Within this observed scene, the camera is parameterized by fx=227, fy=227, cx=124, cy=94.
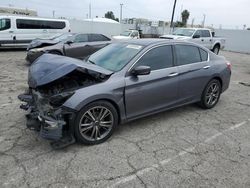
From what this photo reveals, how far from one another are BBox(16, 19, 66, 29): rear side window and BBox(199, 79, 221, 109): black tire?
13.2m

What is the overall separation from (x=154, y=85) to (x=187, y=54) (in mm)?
1179

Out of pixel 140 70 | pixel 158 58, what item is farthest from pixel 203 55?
pixel 140 70

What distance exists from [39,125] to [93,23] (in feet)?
82.2

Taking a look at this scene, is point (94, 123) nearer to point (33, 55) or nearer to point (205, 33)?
point (33, 55)

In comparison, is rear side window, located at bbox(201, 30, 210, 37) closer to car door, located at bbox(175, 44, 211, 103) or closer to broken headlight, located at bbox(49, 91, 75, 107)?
car door, located at bbox(175, 44, 211, 103)

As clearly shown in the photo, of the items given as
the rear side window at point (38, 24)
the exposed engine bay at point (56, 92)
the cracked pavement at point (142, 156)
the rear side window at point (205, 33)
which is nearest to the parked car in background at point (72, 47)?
the cracked pavement at point (142, 156)

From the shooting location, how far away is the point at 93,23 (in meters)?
26.6

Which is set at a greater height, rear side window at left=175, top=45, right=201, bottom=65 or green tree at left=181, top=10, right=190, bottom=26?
green tree at left=181, top=10, right=190, bottom=26

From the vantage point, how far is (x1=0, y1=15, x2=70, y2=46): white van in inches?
541

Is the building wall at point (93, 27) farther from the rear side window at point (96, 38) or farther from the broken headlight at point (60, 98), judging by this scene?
the broken headlight at point (60, 98)


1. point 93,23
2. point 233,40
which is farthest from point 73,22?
point 233,40

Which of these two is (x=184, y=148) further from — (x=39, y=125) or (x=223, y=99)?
(x=223, y=99)

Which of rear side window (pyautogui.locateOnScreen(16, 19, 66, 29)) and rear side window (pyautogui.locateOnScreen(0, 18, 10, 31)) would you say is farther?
rear side window (pyautogui.locateOnScreen(16, 19, 66, 29))

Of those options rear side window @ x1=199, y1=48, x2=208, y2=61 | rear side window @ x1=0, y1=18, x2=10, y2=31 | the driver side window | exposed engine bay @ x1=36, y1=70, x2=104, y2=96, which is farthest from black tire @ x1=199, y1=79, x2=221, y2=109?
rear side window @ x1=0, y1=18, x2=10, y2=31
